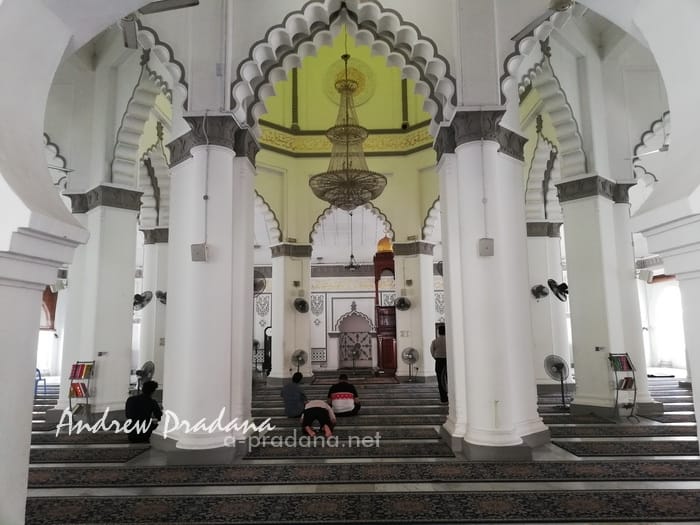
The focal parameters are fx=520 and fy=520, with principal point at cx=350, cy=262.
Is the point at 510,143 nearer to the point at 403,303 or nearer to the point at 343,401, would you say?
the point at 343,401

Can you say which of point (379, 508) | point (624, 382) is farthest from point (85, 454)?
point (624, 382)

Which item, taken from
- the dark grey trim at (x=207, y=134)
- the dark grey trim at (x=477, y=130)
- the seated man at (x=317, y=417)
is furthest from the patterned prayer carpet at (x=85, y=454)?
the dark grey trim at (x=477, y=130)

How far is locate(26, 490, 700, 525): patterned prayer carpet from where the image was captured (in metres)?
2.44

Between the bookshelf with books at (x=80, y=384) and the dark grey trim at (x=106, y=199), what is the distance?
1.54 m

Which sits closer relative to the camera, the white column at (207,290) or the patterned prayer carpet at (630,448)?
the white column at (207,290)

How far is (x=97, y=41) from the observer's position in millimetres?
5375

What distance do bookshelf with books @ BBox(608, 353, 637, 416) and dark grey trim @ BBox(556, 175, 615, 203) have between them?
1592 millimetres

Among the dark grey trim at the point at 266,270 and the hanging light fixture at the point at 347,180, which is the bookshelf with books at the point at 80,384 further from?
the dark grey trim at the point at 266,270

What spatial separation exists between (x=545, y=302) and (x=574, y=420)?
80.7 inches

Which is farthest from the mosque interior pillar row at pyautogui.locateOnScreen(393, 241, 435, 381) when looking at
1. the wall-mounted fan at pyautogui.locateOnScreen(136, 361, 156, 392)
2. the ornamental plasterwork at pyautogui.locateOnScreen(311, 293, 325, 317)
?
the ornamental plasterwork at pyautogui.locateOnScreen(311, 293, 325, 317)

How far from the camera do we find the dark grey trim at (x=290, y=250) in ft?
27.3

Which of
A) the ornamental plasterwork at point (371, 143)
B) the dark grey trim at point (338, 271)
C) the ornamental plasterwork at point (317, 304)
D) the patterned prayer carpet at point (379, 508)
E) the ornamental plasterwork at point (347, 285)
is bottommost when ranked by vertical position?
the patterned prayer carpet at point (379, 508)

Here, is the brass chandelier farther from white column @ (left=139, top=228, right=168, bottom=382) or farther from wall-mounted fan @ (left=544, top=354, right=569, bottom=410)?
wall-mounted fan @ (left=544, top=354, right=569, bottom=410)

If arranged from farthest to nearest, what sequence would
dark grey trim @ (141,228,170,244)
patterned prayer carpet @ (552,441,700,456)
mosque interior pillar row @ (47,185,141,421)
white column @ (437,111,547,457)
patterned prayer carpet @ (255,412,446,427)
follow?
1. dark grey trim @ (141,228,170,244)
2. mosque interior pillar row @ (47,185,141,421)
3. patterned prayer carpet @ (255,412,446,427)
4. patterned prayer carpet @ (552,441,700,456)
5. white column @ (437,111,547,457)
